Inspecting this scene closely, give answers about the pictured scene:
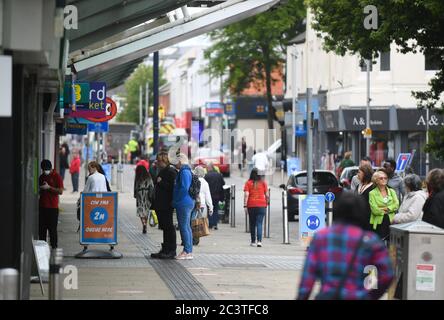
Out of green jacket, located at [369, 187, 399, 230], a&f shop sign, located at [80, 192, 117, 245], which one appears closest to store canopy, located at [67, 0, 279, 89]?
a&f shop sign, located at [80, 192, 117, 245]

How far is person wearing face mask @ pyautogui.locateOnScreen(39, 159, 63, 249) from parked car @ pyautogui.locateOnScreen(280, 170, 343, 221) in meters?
14.2

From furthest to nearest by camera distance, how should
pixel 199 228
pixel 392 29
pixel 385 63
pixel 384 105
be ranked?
pixel 385 63 < pixel 384 105 < pixel 392 29 < pixel 199 228

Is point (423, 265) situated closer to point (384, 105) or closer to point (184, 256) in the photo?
point (184, 256)

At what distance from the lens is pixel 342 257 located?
8.73 m

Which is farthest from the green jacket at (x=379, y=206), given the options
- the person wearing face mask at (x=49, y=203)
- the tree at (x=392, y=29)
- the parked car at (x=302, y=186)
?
the parked car at (x=302, y=186)

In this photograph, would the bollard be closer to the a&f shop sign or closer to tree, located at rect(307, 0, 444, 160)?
the a&f shop sign

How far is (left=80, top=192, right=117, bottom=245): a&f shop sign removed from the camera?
21.0 m

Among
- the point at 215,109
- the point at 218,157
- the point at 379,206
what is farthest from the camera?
the point at 215,109

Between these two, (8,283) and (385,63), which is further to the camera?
(385,63)

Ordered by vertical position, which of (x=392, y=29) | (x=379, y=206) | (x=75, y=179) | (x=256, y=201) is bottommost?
(x=256, y=201)

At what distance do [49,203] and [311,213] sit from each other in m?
5.68

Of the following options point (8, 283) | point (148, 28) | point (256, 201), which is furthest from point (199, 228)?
point (8, 283)
